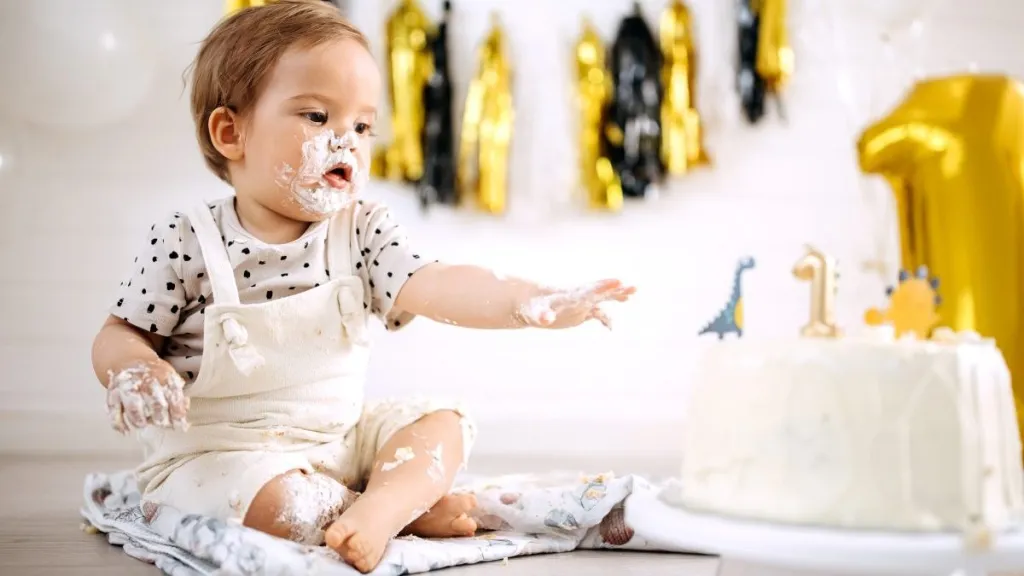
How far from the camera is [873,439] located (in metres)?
0.89

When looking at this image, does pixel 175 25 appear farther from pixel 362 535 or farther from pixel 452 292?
pixel 362 535

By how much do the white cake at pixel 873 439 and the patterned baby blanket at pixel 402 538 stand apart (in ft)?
0.67

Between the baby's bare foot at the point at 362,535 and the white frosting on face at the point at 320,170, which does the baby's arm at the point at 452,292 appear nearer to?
the white frosting on face at the point at 320,170

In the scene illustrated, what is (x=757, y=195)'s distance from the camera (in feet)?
10.5

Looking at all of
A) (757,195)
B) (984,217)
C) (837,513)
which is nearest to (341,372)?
(837,513)

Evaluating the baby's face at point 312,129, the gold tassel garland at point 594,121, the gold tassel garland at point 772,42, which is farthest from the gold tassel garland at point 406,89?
the baby's face at point 312,129

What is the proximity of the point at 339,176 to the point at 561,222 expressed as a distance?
1690 millimetres

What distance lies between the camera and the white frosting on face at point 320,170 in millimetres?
1458

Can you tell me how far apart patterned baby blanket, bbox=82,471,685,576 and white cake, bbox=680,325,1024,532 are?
0.67 ft

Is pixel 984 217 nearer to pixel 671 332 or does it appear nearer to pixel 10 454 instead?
pixel 671 332

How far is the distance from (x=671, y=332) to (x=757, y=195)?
511 mm

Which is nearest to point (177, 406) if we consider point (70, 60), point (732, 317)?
point (732, 317)

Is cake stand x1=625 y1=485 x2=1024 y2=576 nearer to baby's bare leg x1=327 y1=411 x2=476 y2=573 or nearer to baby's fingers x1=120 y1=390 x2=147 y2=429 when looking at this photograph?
baby's bare leg x1=327 y1=411 x2=476 y2=573

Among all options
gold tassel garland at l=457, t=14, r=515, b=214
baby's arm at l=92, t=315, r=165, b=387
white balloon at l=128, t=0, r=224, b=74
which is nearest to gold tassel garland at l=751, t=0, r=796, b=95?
gold tassel garland at l=457, t=14, r=515, b=214
